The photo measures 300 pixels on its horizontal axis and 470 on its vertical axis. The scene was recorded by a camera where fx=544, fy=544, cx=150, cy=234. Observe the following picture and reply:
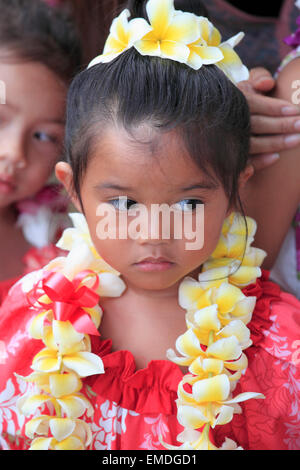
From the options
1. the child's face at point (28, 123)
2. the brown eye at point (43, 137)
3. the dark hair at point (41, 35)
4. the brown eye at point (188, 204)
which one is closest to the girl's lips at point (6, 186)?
the child's face at point (28, 123)

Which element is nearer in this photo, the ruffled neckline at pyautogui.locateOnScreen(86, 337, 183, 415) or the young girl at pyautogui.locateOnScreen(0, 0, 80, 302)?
the ruffled neckline at pyautogui.locateOnScreen(86, 337, 183, 415)

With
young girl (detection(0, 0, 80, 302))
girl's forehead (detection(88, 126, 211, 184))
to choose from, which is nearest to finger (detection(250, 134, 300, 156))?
girl's forehead (detection(88, 126, 211, 184))

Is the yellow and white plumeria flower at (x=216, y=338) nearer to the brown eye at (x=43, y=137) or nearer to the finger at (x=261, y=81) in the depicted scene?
the finger at (x=261, y=81)

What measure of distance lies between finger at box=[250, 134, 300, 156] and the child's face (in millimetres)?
532

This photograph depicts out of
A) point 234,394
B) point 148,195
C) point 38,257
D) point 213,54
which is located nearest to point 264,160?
point 213,54

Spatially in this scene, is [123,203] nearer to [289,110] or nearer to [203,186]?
[203,186]

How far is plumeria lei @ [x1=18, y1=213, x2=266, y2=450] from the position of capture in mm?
1064

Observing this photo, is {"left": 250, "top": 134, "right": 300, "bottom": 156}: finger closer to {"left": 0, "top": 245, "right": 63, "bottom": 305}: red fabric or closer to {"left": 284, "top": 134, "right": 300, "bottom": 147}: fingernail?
{"left": 284, "top": 134, "right": 300, "bottom": 147}: fingernail

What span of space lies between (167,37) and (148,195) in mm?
322

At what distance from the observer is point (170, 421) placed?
1.12 m

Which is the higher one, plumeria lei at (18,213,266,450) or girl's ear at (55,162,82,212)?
girl's ear at (55,162,82,212)

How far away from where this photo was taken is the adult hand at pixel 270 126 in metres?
1.32

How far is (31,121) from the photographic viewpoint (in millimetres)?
1467

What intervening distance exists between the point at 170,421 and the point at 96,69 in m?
0.74
